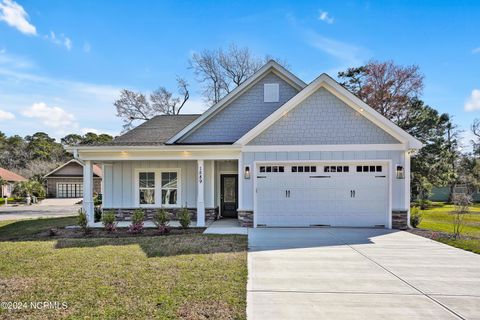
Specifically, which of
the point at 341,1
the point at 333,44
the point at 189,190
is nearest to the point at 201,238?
the point at 189,190

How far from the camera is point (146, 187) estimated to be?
12758mm

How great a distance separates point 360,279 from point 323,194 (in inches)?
220

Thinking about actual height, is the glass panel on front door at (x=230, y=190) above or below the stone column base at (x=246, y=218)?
above

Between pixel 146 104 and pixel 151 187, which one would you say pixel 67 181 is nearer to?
pixel 146 104

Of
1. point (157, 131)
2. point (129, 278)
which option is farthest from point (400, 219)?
point (157, 131)

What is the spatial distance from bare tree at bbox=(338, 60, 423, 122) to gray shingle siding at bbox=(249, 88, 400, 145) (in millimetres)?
15790

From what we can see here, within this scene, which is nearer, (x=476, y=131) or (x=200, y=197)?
(x=200, y=197)

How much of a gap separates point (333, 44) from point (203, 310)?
48.6 feet

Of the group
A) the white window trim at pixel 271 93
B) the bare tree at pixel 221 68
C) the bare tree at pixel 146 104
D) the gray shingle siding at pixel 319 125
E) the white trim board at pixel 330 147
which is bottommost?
the white trim board at pixel 330 147

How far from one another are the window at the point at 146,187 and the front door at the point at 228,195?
3.00 metres

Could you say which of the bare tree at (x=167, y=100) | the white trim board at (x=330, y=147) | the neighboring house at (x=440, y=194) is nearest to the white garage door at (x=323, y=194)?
the white trim board at (x=330, y=147)

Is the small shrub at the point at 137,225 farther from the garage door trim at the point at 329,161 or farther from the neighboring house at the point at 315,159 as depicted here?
the garage door trim at the point at 329,161

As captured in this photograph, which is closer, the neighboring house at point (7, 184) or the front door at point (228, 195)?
the front door at point (228, 195)

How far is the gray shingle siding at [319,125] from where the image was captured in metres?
10.7
